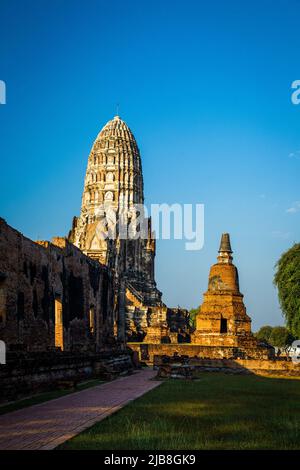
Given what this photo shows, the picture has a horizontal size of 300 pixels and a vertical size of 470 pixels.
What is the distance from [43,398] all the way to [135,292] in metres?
47.7

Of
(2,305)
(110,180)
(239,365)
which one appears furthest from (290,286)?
(110,180)

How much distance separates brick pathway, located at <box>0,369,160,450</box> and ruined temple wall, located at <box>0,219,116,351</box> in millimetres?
3011

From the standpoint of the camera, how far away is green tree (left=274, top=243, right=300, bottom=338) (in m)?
27.8

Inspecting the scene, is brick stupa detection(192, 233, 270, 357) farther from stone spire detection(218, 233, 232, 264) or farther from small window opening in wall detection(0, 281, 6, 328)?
small window opening in wall detection(0, 281, 6, 328)

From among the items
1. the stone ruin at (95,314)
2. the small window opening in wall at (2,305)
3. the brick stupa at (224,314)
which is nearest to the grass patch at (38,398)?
the stone ruin at (95,314)

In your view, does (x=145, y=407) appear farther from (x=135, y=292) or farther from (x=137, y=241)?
(x=137, y=241)

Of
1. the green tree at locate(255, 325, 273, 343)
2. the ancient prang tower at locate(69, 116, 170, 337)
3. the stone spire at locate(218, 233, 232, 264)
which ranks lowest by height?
the green tree at locate(255, 325, 273, 343)

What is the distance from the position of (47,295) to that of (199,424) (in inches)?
440

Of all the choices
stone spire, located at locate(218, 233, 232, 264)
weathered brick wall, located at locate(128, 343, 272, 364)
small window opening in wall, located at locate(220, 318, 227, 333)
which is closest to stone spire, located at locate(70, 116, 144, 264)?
stone spire, located at locate(218, 233, 232, 264)

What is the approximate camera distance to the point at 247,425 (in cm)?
901

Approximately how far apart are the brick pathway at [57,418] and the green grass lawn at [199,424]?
258 mm

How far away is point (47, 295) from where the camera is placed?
19531 millimetres

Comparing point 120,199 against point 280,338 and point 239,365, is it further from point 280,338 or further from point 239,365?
point 239,365
